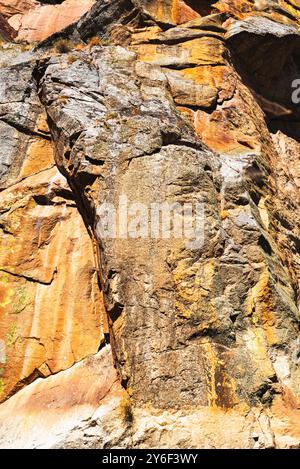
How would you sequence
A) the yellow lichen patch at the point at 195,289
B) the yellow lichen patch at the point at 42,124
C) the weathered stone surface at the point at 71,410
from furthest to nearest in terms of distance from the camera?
the yellow lichen patch at the point at 42,124 < the yellow lichen patch at the point at 195,289 < the weathered stone surface at the point at 71,410

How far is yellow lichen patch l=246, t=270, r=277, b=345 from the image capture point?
35.7 ft

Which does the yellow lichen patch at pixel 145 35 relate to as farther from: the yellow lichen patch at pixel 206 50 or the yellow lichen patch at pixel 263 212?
the yellow lichen patch at pixel 263 212

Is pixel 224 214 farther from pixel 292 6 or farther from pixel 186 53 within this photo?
pixel 292 6

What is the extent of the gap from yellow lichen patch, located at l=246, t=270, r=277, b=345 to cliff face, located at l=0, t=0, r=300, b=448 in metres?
0.03

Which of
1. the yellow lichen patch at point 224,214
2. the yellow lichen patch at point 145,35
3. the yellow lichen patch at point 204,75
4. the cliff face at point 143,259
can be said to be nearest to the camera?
the cliff face at point 143,259

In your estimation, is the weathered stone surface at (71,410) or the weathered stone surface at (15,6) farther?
the weathered stone surface at (15,6)

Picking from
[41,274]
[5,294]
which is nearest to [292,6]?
[41,274]

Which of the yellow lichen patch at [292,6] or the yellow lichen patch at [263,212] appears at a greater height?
the yellow lichen patch at [292,6]

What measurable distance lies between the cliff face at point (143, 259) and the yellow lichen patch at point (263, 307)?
3 centimetres

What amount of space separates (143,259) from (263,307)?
280cm

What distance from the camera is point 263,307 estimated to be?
1114cm

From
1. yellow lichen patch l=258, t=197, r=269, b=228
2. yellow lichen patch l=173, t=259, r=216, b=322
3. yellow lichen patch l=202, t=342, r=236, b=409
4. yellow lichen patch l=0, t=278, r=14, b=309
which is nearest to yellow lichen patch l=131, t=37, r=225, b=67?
yellow lichen patch l=258, t=197, r=269, b=228

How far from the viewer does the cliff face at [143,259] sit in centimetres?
984

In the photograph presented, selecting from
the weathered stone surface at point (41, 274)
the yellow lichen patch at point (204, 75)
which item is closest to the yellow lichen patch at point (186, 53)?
the yellow lichen patch at point (204, 75)
